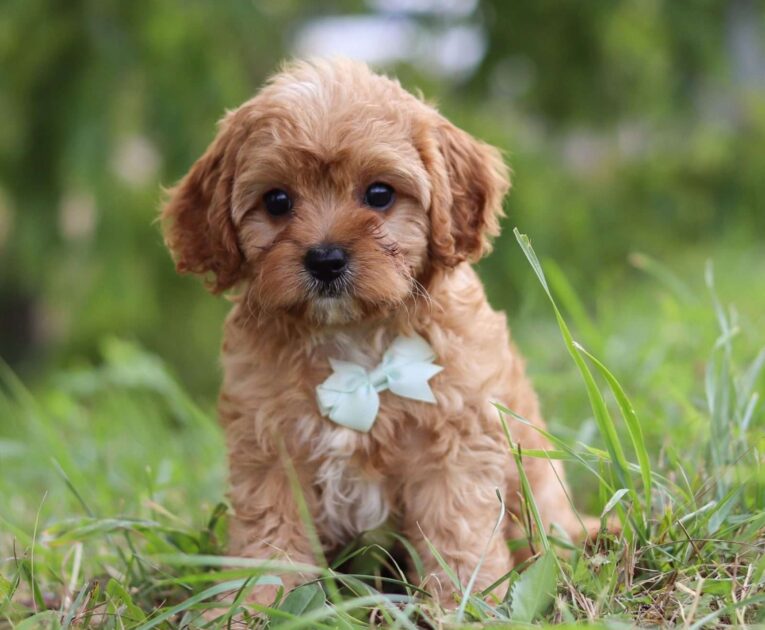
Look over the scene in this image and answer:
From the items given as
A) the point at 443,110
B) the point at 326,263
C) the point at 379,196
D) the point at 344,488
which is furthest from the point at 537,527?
the point at 443,110

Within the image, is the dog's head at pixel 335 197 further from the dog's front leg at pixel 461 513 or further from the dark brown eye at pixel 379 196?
the dog's front leg at pixel 461 513

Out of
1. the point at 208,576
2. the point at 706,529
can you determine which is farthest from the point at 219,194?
the point at 706,529

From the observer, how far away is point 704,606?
7.16 feet

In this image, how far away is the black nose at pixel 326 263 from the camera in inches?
104

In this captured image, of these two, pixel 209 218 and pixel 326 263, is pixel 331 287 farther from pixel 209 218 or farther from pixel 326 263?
pixel 209 218

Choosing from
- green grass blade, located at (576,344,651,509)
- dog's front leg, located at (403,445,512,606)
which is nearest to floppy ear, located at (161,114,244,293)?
dog's front leg, located at (403,445,512,606)

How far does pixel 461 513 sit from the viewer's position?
2686mm

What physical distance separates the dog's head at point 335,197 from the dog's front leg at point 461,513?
1.70ft

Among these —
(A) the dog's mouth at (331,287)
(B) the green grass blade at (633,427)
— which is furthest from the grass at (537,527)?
(A) the dog's mouth at (331,287)

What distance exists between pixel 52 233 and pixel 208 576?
16.5ft

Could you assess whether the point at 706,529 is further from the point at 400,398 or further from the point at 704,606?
the point at 400,398

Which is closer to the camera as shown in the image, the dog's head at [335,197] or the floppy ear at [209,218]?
the dog's head at [335,197]

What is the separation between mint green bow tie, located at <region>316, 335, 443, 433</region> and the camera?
2.68 meters

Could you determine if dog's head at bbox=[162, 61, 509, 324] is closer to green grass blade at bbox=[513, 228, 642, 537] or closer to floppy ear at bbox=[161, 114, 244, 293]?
floppy ear at bbox=[161, 114, 244, 293]
